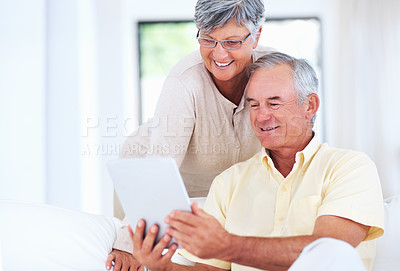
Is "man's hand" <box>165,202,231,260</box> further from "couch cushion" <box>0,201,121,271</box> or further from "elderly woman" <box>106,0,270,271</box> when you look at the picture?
"couch cushion" <box>0,201,121,271</box>

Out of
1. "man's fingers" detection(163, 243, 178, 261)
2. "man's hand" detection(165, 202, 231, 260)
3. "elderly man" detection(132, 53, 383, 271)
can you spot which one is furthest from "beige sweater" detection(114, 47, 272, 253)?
"man's hand" detection(165, 202, 231, 260)

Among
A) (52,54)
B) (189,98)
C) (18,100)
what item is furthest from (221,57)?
(52,54)

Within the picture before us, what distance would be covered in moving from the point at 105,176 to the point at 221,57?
2.89m

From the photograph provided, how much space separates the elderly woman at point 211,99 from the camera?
1.61 meters

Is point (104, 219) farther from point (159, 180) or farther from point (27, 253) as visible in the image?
point (159, 180)

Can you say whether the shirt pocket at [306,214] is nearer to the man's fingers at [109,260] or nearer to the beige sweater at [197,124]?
the beige sweater at [197,124]

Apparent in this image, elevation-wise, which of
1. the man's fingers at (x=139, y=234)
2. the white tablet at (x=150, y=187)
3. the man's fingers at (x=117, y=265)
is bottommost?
the man's fingers at (x=117, y=265)

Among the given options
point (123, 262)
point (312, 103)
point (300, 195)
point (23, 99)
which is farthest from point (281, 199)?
point (23, 99)

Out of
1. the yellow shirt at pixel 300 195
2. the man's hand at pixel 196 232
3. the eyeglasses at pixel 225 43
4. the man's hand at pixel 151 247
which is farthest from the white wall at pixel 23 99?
the man's hand at pixel 196 232

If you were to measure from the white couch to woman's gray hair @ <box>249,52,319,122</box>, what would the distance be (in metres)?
0.49

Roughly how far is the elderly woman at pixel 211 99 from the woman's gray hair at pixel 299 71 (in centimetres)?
9

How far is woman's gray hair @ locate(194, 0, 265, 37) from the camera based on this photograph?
1.57m

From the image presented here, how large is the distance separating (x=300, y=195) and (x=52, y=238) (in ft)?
2.91

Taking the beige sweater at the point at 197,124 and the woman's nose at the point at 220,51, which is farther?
the beige sweater at the point at 197,124
